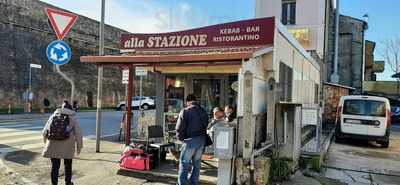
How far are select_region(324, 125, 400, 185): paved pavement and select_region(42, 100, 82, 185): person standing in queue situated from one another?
5937 mm

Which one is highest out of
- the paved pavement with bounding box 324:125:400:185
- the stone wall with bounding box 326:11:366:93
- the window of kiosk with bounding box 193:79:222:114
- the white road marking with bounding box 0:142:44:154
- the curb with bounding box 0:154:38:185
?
the stone wall with bounding box 326:11:366:93

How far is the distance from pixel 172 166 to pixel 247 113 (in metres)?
2.24

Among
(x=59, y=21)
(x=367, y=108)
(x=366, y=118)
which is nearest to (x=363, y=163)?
(x=366, y=118)

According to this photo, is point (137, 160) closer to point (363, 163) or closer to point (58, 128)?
point (58, 128)

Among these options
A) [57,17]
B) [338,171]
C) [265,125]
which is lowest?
[338,171]

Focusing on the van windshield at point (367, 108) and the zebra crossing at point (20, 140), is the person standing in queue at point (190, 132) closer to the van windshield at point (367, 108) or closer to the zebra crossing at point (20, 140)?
the zebra crossing at point (20, 140)

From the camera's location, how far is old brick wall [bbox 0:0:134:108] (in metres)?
24.7

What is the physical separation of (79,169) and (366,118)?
1061 centimetres

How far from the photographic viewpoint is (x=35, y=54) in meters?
27.2

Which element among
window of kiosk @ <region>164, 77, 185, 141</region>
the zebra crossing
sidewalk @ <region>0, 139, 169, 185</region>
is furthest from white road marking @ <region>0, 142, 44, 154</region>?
window of kiosk @ <region>164, 77, 185, 141</region>

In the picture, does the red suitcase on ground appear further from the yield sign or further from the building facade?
the building facade

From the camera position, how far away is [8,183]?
21.7 feet

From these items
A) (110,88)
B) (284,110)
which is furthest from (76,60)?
(284,110)

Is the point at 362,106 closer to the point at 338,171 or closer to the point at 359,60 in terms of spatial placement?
the point at 338,171
